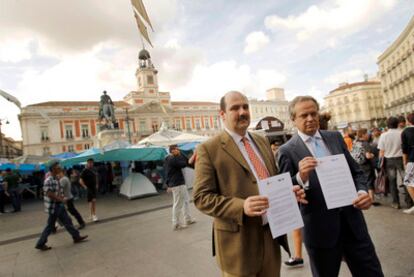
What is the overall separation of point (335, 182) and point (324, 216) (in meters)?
0.28

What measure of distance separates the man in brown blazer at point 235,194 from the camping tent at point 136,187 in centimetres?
914

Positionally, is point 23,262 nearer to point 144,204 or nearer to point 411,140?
point 144,204

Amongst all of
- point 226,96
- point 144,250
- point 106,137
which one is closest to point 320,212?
point 226,96

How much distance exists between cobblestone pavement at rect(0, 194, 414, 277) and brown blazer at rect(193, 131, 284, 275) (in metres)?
1.84

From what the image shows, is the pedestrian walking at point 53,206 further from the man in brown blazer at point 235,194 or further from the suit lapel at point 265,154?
the suit lapel at point 265,154

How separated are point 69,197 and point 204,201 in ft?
18.8

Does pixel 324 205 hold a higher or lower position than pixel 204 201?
lower

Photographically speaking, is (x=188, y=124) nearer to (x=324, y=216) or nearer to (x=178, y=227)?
(x=178, y=227)

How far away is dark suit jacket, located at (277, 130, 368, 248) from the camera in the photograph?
1.79 m

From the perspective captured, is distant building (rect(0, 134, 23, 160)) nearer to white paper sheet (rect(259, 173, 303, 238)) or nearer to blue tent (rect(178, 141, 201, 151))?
blue tent (rect(178, 141, 201, 151))

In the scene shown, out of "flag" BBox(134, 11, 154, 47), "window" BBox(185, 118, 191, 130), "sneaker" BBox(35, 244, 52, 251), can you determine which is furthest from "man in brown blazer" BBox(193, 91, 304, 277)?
"window" BBox(185, 118, 191, 130)

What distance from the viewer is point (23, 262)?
457 centimetres

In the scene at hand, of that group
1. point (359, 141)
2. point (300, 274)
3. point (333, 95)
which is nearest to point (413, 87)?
point (333, 95)

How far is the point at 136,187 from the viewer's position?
34.3ft
